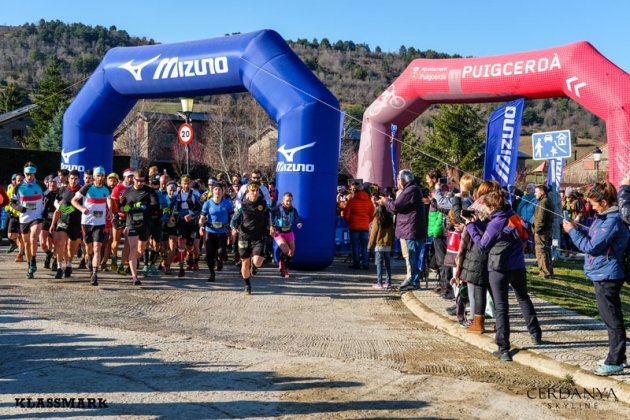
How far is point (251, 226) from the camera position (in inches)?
445

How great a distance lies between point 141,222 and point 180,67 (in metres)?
5.44

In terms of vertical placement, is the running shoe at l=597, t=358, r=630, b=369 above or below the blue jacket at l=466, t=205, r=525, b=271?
below

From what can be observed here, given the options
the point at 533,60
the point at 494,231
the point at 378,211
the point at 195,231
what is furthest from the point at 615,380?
the point at 533,60

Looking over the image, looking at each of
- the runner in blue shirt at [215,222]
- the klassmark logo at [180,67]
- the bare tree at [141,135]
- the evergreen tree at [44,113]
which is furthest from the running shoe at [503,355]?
the evergreen tree at [44,113]

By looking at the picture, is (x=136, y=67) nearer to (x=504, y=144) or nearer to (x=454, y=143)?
(x=504, y=144)

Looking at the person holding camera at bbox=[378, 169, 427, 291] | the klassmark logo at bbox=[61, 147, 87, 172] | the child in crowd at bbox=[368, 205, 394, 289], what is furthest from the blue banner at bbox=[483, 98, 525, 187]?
the klassmark logo at bbox=[61, 147, 87, 172]

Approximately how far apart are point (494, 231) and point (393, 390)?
7.34ft

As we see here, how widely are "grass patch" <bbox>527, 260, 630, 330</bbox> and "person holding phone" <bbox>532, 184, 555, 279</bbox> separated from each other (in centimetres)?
26

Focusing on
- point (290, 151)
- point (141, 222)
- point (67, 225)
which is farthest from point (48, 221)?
point (290, 151)

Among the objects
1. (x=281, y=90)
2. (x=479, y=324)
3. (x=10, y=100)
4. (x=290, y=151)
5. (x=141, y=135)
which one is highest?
(x=10, y=100)

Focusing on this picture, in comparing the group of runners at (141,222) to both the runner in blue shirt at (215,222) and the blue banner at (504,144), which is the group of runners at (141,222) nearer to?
the runner in blue shirt at (215,222)

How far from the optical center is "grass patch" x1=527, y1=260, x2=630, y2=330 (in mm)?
10272

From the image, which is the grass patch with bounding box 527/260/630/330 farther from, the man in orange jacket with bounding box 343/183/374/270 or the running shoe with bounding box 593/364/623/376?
the man in orange jacket with bounding box 343/183/374/270

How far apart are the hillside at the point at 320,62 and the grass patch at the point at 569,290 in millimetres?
92379
